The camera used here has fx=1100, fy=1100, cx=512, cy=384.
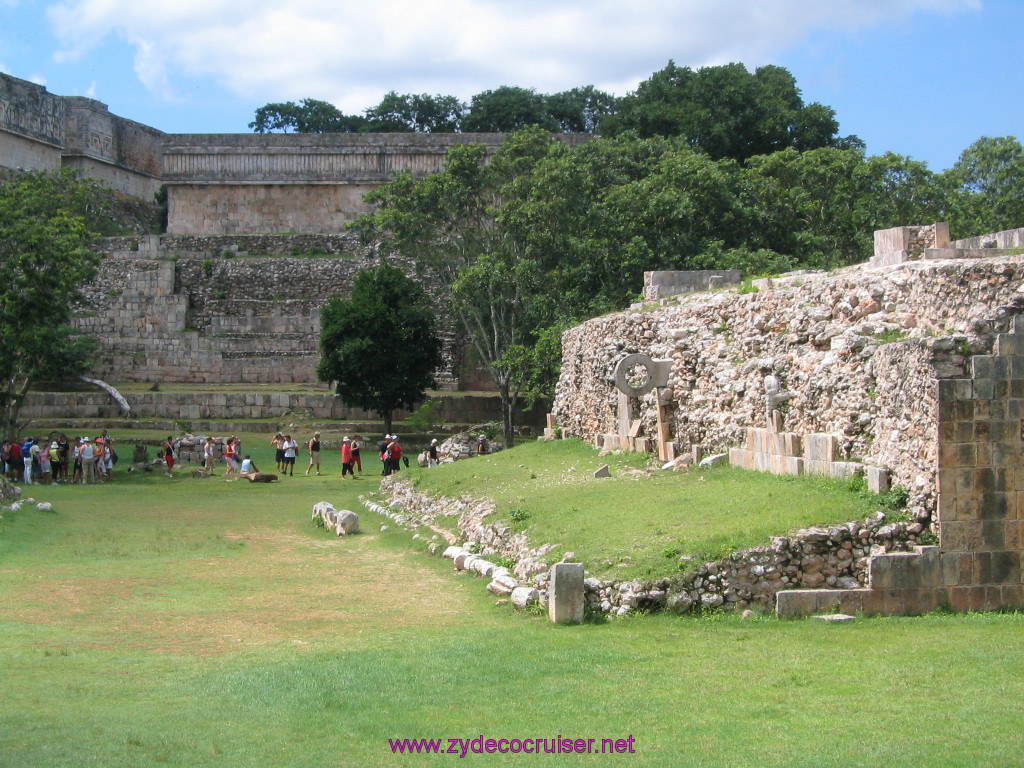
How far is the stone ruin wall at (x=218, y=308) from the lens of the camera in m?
41.2

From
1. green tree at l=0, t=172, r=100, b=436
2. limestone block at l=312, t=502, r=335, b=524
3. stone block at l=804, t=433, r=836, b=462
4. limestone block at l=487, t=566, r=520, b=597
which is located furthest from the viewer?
green tree at l=0, t=172, r=100, b=436

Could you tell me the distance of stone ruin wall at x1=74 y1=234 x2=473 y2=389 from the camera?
41.2m

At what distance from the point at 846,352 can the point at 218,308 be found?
36853mm

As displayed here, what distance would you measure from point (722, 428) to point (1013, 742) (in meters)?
8.13

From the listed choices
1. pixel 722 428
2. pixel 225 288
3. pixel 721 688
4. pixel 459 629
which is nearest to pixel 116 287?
pixel 225 288

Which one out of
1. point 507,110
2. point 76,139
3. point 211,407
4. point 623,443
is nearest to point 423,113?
point 507,110

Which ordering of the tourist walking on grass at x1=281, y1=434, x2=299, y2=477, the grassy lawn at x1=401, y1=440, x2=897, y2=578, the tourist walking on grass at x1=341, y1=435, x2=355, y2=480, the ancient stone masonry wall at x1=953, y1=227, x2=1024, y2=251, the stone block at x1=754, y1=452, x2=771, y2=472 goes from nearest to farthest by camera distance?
the grassy lawn at x1=401, y1=440, x2=897, y2=578
the ancient stone masonry wall at x1=953, y1=227, x2=1024, y2=251
the stone block at x1=754, y1=452, x2=771, y2=472
the tourist walking on grass at x1=341, y1=435, x2=355, y2=480
the tourist walking on grass at x1=281, y1=434, x2=299, y2=477

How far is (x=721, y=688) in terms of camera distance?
7074 mm

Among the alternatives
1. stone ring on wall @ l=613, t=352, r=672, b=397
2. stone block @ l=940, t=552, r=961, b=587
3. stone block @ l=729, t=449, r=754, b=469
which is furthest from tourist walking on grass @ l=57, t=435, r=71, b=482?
stone block @ l=940, t=552, r=961, b=587

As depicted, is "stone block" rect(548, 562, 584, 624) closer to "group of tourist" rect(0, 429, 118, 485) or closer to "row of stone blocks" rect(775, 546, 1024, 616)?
"row of stone blocks" rect(775, 546, 1024, 616)

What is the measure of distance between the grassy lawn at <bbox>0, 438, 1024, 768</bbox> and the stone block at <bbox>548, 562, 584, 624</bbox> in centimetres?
27

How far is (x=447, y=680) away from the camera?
7.48 m

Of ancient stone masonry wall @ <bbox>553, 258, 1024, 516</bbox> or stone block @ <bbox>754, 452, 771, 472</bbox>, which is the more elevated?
ancient stone masonry wall @ <bbox>553, 258, 1024, 516</bbox>

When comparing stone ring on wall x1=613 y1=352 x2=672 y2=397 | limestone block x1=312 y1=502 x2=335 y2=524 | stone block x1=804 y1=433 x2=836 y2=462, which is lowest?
limestone block x1=312 y1=502 x2=335 y2=524
